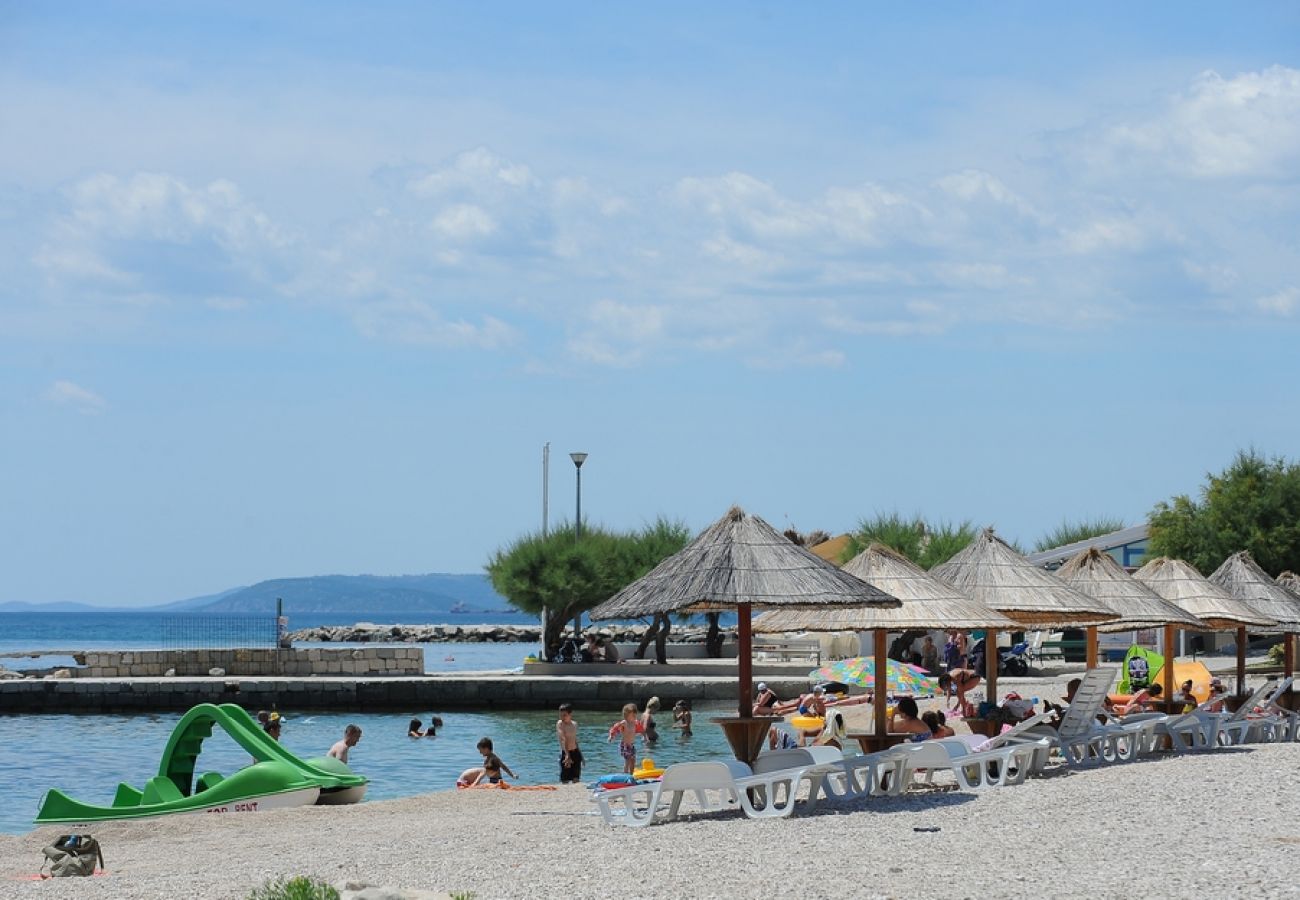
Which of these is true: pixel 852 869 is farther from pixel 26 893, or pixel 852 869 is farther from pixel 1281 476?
pixel 1281 476

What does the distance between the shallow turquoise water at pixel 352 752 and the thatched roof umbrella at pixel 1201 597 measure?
7048 millimetres

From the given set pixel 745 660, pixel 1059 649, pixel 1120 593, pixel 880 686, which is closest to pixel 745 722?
pixel 745 660

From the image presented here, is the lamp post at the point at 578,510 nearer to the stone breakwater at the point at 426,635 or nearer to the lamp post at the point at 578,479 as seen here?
the lamp post at the point at 578,479

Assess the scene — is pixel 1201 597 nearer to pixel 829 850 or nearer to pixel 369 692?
pixel 829 850

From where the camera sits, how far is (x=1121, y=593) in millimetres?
21000

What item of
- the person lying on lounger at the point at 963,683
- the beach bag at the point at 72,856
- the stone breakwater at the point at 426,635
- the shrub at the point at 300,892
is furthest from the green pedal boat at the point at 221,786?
the stone breakwater at the point at 426,635

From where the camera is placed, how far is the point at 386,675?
38281mm

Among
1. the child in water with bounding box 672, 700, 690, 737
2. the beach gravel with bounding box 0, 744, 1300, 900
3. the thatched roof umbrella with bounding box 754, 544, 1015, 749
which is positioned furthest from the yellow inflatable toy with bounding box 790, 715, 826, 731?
the beach gravel with bounding box 0, 744, 1300, 900

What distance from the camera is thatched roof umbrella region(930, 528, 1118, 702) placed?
61.5ft

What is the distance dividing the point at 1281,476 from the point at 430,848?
36428 mm

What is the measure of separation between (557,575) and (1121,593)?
25.6 m

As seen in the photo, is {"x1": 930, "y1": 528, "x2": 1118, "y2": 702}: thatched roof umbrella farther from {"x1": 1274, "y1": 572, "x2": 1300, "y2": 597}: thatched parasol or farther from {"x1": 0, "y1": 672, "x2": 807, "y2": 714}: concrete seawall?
{"x1": 0, "y1": 672, "x2": 807, "y2": 714}: concrete seawall

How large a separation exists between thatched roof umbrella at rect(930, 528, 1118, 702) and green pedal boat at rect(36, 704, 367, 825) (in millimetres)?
7469

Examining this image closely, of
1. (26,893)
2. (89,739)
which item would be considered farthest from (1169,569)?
(89,739)
